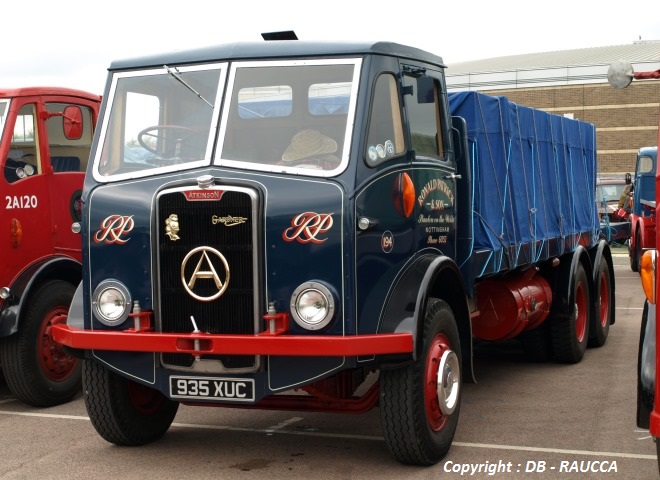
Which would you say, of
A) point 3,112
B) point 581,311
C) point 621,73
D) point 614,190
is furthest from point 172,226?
point 614,190

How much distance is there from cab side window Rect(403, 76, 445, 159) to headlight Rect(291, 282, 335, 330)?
1.30 meters

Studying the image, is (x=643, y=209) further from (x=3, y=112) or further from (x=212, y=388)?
(x=212, y=388)

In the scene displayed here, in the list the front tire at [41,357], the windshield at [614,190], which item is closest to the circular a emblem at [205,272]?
the front tire at [41,357]

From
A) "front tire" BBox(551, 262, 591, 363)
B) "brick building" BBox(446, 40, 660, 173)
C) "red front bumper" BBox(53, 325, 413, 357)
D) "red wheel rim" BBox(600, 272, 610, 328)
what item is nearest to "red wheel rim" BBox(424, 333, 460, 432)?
"red front bumper" BBox(53, 325, 413, 357)

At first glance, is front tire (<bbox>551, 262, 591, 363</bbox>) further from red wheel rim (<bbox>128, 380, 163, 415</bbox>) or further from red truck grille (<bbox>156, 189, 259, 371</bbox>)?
red truck grille (<bbox>156, 189, 259, 371</bbox>)

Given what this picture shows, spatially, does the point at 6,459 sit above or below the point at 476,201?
below

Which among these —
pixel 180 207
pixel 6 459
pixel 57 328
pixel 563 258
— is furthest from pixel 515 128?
pixel 6 459

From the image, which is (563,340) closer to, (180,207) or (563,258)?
(563,258)

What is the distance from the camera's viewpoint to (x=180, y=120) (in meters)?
6.53

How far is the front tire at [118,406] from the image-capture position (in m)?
6.54

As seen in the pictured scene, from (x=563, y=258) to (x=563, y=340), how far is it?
91 centimetres

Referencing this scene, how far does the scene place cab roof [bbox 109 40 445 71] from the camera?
246 inches

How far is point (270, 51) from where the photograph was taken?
636 cm

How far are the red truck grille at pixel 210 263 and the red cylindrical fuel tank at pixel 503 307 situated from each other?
323 cm
